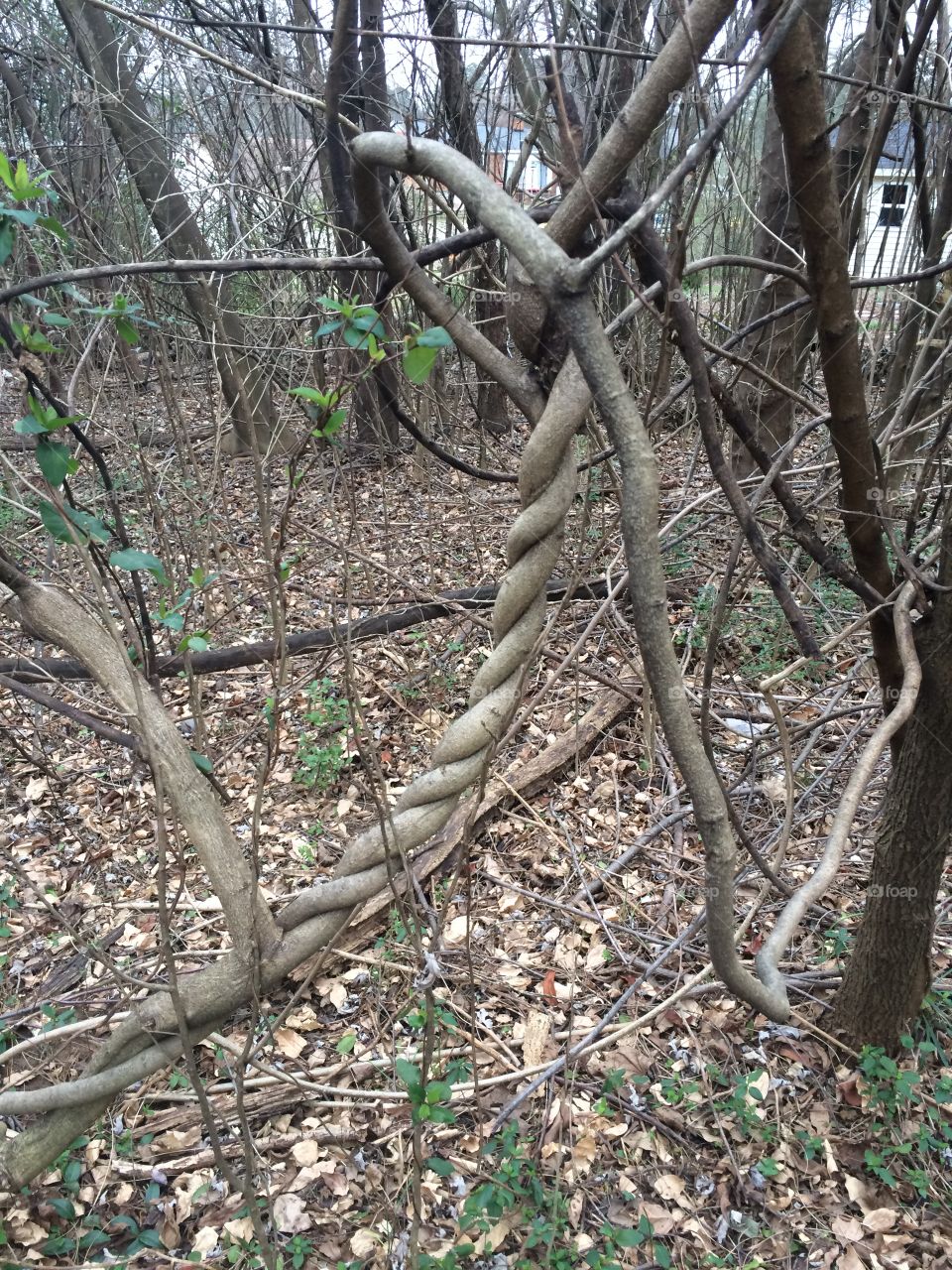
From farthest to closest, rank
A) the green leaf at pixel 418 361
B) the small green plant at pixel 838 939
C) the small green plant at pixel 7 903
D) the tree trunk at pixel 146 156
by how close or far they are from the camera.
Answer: the tree trunk at pixel 146 156, the small green plant at pixel 7 903, the small green plant at pixel 838 939, the green leaf at pixel 418 361

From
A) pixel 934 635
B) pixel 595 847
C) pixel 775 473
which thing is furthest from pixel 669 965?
pixel 775 473

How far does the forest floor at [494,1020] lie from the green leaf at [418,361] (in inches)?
23.7

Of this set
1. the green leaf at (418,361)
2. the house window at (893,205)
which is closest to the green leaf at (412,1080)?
the green leaf at (418,361)

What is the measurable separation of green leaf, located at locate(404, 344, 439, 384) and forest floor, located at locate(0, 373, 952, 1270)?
60 centimetres

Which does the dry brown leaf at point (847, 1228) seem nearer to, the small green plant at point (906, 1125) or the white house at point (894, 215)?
the small green plant at point (906, 1125)

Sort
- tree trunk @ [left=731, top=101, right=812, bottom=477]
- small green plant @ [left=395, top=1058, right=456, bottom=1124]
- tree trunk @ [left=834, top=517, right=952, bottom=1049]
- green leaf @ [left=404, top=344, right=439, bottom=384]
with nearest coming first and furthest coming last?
1. green leaf @ [left=404, top=344, right=439, bottom=384]
2. small green plant @ [left=395, top=1058, right=456, bottom=1124]
3. tree trunk @ [left=834, top=517, right=952, bottom=1049]
4. tree trunk @ [left=731, top=101, right=812, bottom=477]

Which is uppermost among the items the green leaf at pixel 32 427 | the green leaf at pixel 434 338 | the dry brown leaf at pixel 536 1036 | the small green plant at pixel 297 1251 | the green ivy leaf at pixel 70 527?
the green leaf at pixel 434 338

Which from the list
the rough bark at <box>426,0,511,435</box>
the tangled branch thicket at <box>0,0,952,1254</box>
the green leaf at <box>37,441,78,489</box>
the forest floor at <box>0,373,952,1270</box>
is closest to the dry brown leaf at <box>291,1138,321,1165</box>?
→ the forest floor at <box>0,373,952,1270</box>

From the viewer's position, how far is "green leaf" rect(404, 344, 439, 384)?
1.07m

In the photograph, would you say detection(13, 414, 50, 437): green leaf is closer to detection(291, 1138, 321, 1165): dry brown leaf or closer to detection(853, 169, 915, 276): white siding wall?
detection(291, 1138, 321, 1165): dry brown leaf

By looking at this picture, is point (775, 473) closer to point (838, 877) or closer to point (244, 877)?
point (244, 877)

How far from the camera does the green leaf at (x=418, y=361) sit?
42.3 inches

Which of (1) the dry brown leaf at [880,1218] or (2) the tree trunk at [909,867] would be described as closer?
(2) the tree trunk at [909,867]

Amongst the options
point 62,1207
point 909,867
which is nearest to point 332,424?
point 909,867
